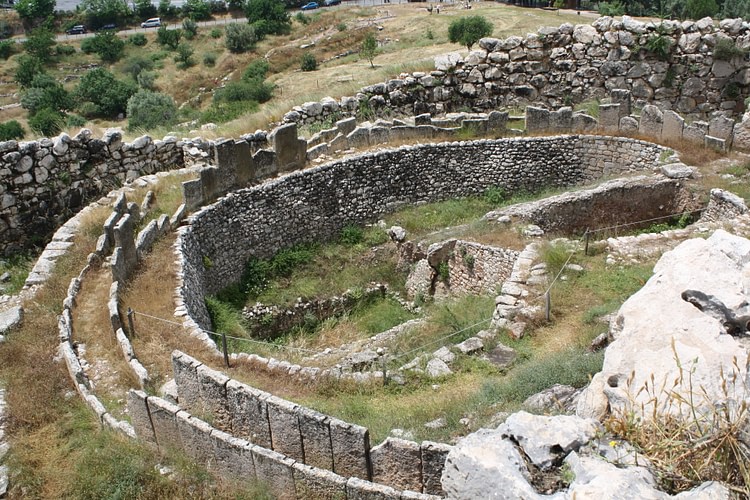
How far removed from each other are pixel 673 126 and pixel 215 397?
14630mm

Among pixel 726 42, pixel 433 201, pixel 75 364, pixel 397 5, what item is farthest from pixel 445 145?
pixel 397 5

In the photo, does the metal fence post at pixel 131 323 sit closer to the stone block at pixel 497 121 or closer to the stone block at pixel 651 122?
the stone block at pixel 497 121

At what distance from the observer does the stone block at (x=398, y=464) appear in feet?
23.8

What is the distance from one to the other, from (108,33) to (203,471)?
73.4 metres

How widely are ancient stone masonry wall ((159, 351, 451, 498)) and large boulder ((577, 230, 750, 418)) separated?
1.75 m

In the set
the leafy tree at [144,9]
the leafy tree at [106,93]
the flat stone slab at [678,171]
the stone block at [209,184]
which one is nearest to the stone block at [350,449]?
the stone block at [209,184]

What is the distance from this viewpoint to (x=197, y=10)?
269ft

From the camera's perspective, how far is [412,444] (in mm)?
7230

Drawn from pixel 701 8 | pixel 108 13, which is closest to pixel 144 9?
pixel 108 13

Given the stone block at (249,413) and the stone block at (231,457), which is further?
the stone block at (249,413)

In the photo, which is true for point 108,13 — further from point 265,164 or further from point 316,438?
point 316,438

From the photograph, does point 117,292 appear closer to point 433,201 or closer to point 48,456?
point 48,456

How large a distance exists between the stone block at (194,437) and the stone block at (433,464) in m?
2.36

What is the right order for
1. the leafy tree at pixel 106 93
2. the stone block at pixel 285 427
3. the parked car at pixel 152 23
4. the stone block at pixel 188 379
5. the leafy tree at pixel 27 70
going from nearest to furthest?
1. the stone block at pixel 285 427
2. the stone block at pixel 188 379
3. the leafy tree at pixel 106 93
4. the leafy tree at pixel 27 70
5. the parked car at pixel 152 23
